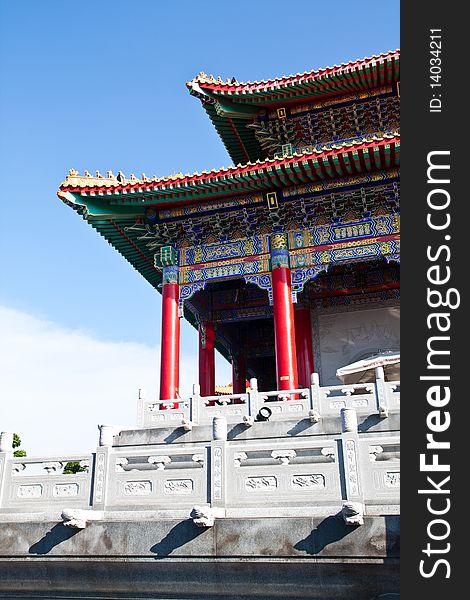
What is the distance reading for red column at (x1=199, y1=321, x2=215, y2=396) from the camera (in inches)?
738

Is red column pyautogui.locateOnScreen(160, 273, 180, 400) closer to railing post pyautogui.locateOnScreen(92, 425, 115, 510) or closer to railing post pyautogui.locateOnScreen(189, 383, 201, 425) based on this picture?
railing post pyautogui.locateOnScreen(189, 383, 201, 425)

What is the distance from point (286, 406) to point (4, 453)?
525cm

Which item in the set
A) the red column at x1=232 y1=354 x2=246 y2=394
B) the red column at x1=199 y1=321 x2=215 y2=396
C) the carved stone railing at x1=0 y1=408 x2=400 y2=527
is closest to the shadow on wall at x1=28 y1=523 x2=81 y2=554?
the carved stone railing at x1=0 y1=408 x2=400 y2=527

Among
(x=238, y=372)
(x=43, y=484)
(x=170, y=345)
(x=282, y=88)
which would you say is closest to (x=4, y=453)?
(x=43, y=484)

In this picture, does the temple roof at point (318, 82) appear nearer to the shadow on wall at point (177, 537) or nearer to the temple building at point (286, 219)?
the temple building at point (286, 219)

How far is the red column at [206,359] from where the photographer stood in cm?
1873

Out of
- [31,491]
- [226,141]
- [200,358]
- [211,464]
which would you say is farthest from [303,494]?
[226,141]

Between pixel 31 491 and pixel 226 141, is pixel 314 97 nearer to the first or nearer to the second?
pixel 226 141

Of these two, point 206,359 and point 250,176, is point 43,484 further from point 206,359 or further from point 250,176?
point 206,359

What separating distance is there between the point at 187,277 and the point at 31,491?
805 centimetres

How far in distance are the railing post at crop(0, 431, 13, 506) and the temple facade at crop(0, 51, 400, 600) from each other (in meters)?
0.03

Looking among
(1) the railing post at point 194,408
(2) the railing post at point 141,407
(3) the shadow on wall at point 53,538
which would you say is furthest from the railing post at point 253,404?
(3) the shadow on wall at point 53,538

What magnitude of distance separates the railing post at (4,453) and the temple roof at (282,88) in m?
11.8

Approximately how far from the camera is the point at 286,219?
47.9 ft
